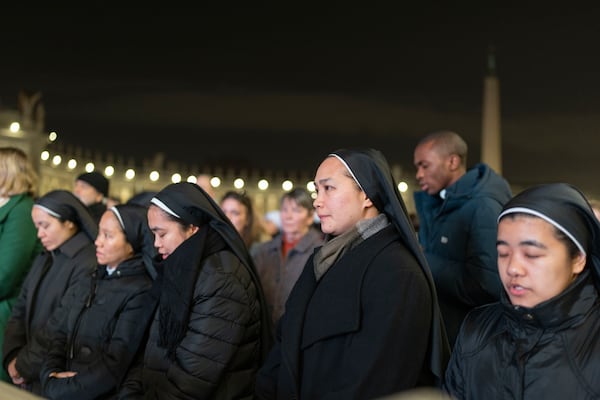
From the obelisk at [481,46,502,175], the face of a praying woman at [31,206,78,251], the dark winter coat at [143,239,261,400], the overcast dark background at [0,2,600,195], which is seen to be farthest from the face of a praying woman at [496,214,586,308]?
the overcast dark background at [0,2,600,195]

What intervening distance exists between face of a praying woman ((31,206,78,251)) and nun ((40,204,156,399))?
0.71 meters

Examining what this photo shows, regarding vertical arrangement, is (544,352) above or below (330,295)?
below

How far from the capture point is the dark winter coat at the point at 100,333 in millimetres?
4914

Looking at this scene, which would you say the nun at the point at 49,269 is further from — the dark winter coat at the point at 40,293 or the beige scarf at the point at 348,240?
the beige scarf at the point at 348,240

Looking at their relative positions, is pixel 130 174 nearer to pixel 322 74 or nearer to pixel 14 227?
pixel 322 74

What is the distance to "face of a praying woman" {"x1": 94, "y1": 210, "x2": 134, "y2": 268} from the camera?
5367mm

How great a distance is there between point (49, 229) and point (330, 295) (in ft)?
10.8

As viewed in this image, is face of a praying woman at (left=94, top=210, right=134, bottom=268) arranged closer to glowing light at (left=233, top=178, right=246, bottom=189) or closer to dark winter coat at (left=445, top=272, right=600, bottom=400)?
dark winter coat at (left=445, top=272, right=600, bottom=400)

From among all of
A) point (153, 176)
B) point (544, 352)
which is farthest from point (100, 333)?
point (153, 176)

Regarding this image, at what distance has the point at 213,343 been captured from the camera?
4535 millimetres

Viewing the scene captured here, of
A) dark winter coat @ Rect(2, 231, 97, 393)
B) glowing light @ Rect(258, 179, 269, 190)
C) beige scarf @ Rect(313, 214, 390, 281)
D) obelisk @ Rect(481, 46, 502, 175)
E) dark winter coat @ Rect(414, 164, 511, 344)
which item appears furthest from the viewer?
glowing light @ Rect(258, 179, 269, 190)

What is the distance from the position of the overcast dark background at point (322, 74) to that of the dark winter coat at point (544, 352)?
31.5 metres

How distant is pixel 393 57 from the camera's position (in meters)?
44.6

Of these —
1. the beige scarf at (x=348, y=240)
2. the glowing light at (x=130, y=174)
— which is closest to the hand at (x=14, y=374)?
the beige scarf at (x=348, y=240)
